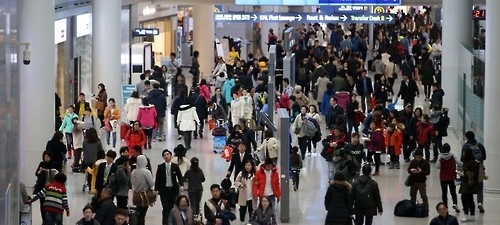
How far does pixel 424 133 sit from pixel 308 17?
16.1m

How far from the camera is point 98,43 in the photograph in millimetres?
35188

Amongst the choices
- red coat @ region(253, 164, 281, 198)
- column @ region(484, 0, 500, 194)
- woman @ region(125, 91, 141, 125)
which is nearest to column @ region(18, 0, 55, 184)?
woman @ region(125, 91, 141, 125)

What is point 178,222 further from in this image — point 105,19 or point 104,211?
point 105,19

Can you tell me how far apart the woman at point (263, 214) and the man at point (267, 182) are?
155 centimetres

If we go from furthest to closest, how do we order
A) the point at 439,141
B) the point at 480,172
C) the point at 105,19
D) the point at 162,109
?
the point at 105,19, the point at 162,109, the point at 439,141, the point at 480,172

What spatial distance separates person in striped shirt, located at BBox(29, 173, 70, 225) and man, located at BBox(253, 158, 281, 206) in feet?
10.9

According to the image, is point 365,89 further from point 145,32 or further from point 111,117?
point 111,117

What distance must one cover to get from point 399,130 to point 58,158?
8.01 meters

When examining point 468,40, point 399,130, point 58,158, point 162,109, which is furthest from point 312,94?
point 58,158

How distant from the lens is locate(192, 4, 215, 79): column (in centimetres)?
4884

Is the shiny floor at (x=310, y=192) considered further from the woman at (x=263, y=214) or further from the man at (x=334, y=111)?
the woman at (x=263, y=214)

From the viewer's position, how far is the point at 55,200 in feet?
61.1

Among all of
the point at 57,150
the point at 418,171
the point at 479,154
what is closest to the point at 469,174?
the point at 418,171

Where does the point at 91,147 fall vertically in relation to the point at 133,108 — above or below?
below
